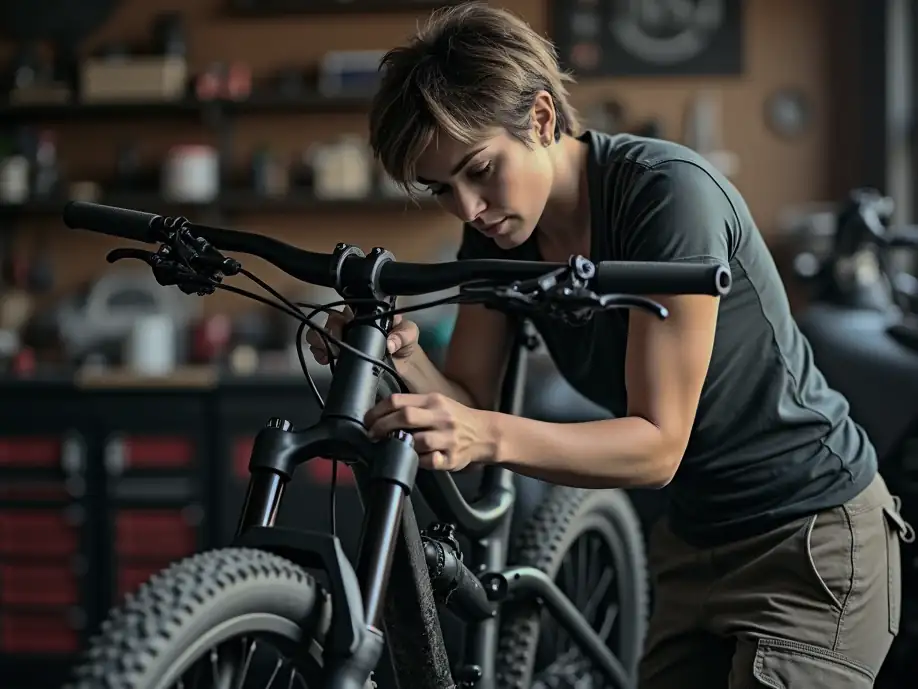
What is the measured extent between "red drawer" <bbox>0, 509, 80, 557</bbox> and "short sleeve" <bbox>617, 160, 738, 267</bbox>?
2691 millimetres

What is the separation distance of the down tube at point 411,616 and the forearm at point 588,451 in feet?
0.34

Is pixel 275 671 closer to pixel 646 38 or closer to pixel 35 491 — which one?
pixel 35 491

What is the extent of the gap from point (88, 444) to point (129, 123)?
1397 millimetres

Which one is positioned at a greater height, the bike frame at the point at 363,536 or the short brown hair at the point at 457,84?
the short brown hair at the point at 457,84

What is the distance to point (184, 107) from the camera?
4.05 meters

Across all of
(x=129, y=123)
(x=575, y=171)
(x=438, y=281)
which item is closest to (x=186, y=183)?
(x=129, y=123)

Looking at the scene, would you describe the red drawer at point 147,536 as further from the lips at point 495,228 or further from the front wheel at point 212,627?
the front wheel at point 212,627

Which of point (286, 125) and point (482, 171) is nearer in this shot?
point (482, 171)

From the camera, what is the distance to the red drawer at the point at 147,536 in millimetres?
3406

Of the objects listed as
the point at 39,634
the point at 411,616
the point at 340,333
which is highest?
the point at 340,333

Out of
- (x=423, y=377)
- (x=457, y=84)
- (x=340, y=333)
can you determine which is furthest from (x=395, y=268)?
(x=423, y=377)

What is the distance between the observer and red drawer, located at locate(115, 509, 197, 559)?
3.41 meters

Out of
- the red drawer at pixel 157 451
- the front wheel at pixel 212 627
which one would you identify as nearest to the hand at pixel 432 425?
the front wheel at pixel 212 627

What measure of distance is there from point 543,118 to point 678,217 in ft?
0.64
